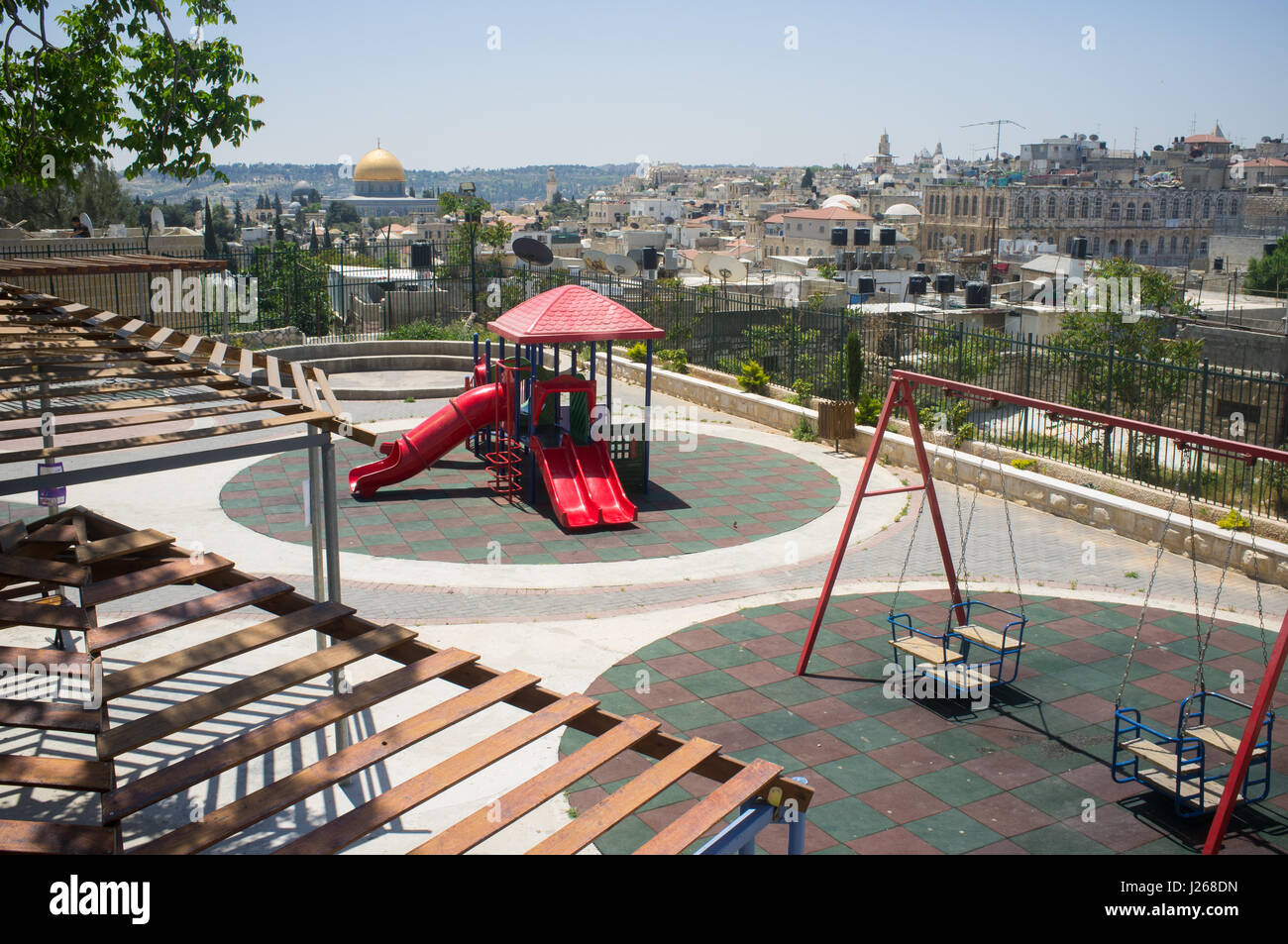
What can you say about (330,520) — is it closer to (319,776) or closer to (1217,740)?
(319,776)

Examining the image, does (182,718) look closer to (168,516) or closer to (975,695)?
(975,695)

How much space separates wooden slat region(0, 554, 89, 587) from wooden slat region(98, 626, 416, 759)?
57.4 inches

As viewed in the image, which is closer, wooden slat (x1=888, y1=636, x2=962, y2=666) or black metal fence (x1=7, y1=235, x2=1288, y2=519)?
wooden slat (x1=888, y1=636, x2=962, y2=666)

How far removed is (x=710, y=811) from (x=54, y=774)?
9.94ft

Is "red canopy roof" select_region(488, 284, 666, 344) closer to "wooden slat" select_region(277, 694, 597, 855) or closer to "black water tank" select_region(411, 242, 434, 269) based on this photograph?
"wooden slat" select_region(277, 694, 597, 855)

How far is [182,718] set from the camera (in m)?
5.79

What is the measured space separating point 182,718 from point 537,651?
19.3 ft

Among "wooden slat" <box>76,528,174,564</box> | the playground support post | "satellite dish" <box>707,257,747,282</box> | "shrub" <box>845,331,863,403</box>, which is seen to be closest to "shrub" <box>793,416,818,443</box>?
"shrub" <box>845,331,863,403</box>

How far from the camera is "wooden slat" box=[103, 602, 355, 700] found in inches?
241

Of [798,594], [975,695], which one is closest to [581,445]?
[798,594]

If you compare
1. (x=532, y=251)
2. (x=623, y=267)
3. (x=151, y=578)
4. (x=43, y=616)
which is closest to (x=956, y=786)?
(x=151, y=578)

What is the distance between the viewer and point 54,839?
453 cm

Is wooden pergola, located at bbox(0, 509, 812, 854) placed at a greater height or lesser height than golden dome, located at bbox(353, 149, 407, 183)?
lesser

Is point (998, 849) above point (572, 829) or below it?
below
